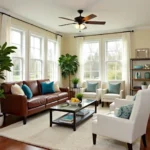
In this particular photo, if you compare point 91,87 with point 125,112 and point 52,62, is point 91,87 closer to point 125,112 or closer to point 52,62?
point 52,62

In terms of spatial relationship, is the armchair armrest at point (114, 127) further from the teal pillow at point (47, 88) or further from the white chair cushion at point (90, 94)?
the white chair cushion at point (90, 94)

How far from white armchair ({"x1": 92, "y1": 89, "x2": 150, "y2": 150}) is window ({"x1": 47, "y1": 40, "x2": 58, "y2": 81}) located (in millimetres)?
4450

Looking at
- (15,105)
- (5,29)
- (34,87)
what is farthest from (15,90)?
(5,29)

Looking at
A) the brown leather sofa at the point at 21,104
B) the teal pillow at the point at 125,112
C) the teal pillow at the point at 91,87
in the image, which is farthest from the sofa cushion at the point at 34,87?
the teal pillow at the point at 125,112

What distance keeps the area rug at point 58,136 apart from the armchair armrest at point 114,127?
291 millimetres

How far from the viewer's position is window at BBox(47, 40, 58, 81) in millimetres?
6828

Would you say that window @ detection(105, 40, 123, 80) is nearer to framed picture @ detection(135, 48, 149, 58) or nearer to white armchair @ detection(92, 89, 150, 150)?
framed picture @ detection(135, 48, 149, 58)

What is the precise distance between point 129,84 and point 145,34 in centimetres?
198

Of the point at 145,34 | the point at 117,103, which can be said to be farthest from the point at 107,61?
the point at 117,103

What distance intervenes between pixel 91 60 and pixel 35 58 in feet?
7.95

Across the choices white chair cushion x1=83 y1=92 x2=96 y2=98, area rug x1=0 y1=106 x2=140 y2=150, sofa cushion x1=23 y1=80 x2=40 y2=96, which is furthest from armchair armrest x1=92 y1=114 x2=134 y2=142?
white chair cushion x1=83 y1=92 x2=96 y2=98

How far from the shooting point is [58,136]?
127 inches

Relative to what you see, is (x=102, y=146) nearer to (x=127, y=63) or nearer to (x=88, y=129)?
(x=88, y=129)

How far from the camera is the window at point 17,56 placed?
5164 mm
